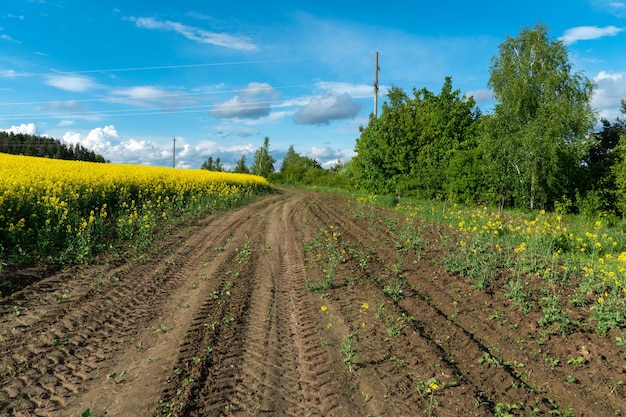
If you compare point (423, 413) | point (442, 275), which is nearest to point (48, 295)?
point (423, 413)

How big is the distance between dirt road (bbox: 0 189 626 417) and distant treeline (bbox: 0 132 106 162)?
307 ft

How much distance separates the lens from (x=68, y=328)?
5059 mm

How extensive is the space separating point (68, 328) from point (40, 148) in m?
105

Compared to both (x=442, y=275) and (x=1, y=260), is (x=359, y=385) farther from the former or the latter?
(x=1, y=260)

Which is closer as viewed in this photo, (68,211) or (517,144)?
(68,211)

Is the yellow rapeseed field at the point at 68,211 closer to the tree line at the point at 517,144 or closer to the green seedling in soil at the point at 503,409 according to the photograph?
the green seedling in soil at the point at 503,409

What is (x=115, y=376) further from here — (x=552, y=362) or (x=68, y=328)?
(x=552, y=362)

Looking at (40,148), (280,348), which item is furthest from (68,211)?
(40,148)

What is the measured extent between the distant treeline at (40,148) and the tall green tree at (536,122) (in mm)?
88569

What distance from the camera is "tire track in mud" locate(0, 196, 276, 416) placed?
12.3 ft

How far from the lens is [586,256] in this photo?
9.08 m

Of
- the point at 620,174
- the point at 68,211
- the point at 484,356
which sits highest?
the point at 620,174

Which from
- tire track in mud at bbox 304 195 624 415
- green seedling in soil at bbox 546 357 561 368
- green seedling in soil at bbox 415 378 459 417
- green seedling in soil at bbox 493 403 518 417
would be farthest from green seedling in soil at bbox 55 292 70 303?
green seedling in soil at bbox 546 357 561 368

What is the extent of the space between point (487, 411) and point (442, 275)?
13.6 feet
